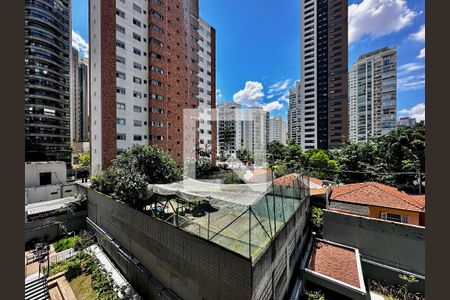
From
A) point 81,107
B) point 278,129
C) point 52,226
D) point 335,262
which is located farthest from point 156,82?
point 278,129

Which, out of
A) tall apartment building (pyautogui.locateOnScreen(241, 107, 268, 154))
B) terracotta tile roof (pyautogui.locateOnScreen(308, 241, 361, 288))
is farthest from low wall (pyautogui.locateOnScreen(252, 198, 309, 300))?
tall apartment building (pyautogui.locateOnScreen(241, 107, 268, 154))

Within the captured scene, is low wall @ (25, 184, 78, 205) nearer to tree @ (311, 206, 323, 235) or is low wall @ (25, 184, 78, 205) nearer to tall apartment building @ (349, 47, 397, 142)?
tree @ (311, 206, 323, 235)

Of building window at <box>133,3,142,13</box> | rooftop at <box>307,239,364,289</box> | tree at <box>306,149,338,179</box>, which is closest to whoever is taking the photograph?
rooftop at <box>307,239,364,289</box>

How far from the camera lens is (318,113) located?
43.5 metres

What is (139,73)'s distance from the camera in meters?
18.9

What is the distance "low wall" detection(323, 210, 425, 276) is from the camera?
24.2 feet

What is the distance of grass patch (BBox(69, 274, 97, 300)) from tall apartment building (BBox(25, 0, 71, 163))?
29146 mm

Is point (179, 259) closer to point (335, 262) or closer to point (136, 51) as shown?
point (335, 262)

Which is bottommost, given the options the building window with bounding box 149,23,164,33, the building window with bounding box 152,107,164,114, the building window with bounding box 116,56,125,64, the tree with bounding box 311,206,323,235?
the tree with bounding box 311,206,323,235

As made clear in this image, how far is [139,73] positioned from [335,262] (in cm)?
2218

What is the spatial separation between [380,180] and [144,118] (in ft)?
79.9

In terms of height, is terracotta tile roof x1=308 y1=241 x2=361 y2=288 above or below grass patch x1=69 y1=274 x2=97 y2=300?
above

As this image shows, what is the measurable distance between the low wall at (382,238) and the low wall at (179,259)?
766 cm
